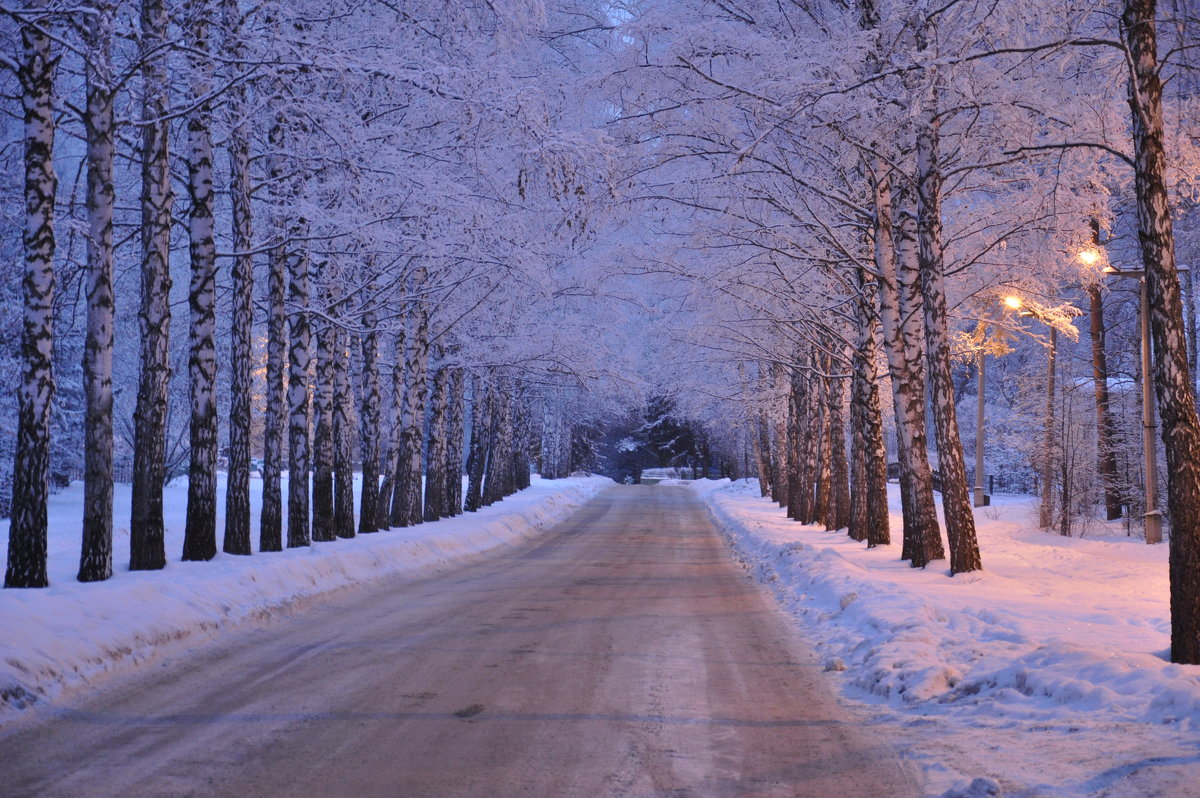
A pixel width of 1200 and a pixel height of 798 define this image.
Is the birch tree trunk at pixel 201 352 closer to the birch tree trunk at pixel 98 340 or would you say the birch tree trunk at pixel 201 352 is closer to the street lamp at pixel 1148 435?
the birch tree trunk at pixel 98 340

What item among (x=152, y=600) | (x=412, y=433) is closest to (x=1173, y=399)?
(x=152, y=600)

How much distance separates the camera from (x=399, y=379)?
2480 cm

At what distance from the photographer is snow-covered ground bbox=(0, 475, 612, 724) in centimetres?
720

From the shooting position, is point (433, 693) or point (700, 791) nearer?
point (700, 791)

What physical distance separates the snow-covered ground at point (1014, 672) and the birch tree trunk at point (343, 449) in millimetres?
9789

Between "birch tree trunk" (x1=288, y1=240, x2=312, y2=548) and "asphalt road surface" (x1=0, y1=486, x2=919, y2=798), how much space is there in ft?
19.4

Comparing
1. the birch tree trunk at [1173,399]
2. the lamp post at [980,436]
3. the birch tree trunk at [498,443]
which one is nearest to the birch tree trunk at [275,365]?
the birch tree trunk at [1173,399]

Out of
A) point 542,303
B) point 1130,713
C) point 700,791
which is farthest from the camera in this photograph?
point 542,303

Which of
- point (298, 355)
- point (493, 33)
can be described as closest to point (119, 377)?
point (298, 355)

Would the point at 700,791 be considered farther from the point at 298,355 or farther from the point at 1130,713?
the point at 298,355

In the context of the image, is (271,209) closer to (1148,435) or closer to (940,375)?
(940,375)

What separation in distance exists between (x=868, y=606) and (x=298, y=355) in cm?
1149

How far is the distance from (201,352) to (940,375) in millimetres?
9982

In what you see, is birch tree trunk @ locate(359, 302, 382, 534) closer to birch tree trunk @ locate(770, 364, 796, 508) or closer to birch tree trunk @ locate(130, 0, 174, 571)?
birch tree trunk @ locate(130, 0, 174, 571)
